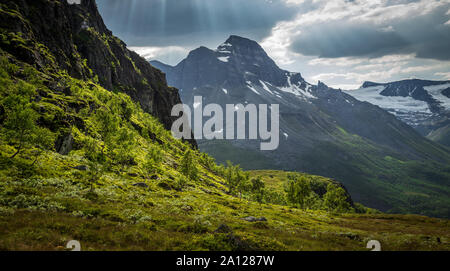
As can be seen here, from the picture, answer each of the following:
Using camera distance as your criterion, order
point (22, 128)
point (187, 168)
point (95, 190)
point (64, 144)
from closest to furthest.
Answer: point (95, 190) → point (22, 128) → point (64, 144) → point (187, 168)

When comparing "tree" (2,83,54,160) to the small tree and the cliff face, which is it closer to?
the small tree

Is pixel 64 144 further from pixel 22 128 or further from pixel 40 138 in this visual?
pixel 22 128

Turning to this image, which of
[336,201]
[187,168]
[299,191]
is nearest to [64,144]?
[187,168]

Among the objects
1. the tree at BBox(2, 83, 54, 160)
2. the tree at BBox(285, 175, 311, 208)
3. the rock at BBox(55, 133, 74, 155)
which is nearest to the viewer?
the tree at BBox(2, 83, 54, 160)

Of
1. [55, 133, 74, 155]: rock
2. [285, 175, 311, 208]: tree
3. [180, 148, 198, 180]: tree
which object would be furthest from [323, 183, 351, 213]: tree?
[55, 133, 74, 155]: rock

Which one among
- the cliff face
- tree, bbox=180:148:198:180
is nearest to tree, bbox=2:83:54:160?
tree, bbox=180:148:198:180

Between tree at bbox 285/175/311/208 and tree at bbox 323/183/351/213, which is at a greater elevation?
tree at bbox 285/175/311/208

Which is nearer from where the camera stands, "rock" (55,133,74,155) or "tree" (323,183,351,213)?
"rock" (55,133,74,155)

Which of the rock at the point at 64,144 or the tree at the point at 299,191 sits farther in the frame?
the tree at the point at 299,191

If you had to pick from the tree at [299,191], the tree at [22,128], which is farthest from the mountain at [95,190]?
the tree at [299,191]

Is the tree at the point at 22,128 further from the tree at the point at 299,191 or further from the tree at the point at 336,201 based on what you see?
the tree at the point at 336,201

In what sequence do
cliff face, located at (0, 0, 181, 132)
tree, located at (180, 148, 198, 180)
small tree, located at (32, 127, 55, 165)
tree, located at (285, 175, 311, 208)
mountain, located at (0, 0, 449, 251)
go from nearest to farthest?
mountain, located at (0, 0, 449, 251) < small tree, located at (32, 127, 55, 165) < cliff face, located at (0, 0, 181, 132) < tree, located at (285, 175, 311, 208) < tree, located at (180, 148, 198, 180)

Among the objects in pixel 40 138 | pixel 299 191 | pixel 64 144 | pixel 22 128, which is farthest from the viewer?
pixel 299 191

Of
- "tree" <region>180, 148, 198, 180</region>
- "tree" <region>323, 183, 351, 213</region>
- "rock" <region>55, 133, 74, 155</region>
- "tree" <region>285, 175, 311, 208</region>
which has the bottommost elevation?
"tree" <region>323, 183, 351, 213</region>
